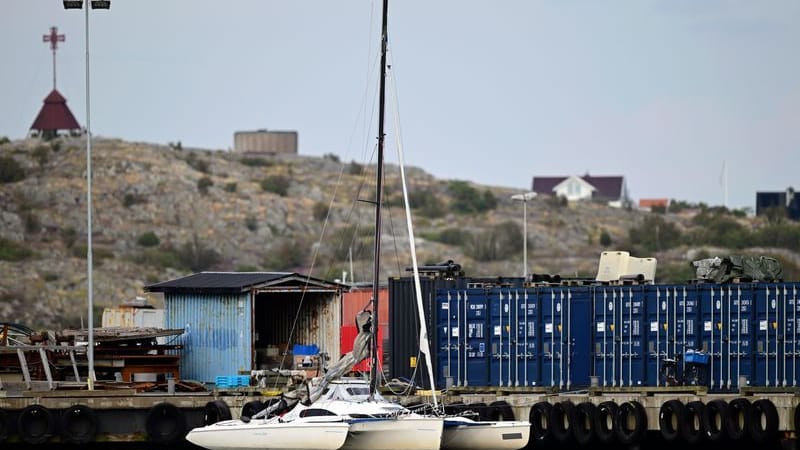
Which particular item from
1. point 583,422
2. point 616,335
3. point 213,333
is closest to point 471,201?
point 213,333

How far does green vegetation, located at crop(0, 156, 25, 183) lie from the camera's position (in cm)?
12575

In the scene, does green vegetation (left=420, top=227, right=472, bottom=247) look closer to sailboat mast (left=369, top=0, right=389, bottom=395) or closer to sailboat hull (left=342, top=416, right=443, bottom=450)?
sailboat mast (left=369, top=0, right=389, bottom=395)

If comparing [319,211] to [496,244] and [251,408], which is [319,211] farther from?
[251,408]

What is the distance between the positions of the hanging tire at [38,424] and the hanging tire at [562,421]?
1417cm

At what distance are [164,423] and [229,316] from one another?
849 cm

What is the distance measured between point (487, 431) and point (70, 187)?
89.2 m

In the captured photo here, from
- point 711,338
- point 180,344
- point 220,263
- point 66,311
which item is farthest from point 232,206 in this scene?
point 711,338

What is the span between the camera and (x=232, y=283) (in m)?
53.4

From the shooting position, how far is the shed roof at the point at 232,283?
52656mm

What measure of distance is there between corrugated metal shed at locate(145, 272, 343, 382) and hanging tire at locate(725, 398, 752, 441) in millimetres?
15339

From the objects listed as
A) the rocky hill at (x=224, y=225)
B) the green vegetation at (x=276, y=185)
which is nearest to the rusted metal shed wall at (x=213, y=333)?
the rocky hill at (x=224, y=225)

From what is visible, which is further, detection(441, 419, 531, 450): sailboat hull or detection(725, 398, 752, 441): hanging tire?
detection(725, 398, 752, 441): hanging tire

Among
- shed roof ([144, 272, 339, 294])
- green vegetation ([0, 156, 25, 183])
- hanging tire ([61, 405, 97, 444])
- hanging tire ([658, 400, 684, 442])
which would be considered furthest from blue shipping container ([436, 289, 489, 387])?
green vegetation ([0, 156, 25, 183])

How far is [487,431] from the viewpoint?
4016cm
